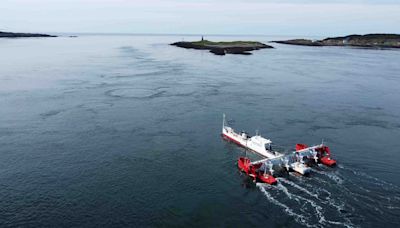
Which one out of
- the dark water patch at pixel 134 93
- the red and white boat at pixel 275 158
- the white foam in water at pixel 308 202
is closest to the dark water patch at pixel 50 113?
the dark water patch at pixel 134 93

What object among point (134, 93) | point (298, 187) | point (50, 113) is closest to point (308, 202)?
point (298, 187)

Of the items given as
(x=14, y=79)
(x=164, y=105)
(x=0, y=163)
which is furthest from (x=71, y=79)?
(x=0, y=163)

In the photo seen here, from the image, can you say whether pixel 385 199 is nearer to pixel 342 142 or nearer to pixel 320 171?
pixel 320 171

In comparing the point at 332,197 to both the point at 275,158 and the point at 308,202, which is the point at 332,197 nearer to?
the point at 308,202

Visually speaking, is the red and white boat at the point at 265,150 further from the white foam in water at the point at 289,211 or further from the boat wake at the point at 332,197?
the white foam in water at the point at 289,211

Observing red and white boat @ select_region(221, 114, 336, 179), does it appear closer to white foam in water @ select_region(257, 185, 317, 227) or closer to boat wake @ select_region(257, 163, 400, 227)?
boat wake @ select_region(257, 163, 400, 227)
